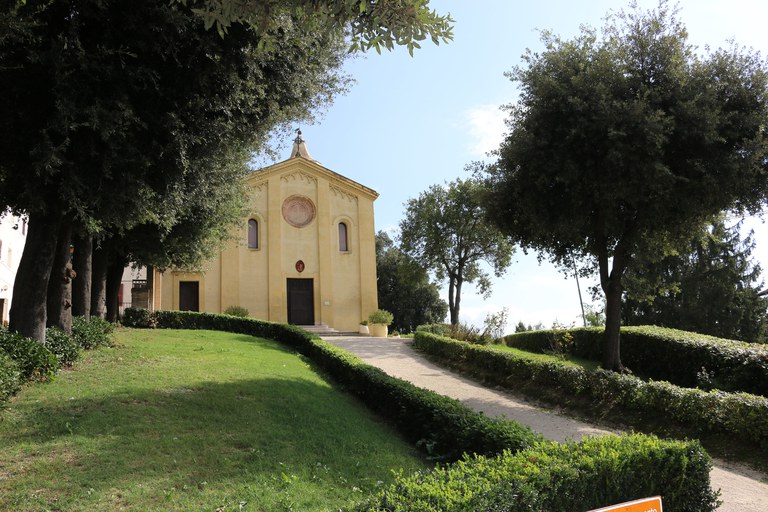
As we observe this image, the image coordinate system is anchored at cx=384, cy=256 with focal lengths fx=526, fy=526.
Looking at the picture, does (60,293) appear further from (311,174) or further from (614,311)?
(311,174)

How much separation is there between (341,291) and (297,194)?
23.4 feet

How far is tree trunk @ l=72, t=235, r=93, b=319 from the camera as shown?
1451 centimetres

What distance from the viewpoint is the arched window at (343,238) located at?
35.7 m

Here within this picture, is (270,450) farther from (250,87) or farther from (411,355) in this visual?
(411,355)

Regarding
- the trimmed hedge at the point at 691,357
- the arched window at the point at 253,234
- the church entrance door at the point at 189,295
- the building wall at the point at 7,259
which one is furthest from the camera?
the arched window at the point at 253,234

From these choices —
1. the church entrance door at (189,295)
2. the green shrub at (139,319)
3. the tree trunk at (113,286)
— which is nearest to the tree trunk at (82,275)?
the tree trunk at (113,286)

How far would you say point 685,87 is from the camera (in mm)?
12156

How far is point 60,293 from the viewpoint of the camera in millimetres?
12023

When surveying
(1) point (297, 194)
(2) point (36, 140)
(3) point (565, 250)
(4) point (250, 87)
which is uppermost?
(1) point (297, 194)

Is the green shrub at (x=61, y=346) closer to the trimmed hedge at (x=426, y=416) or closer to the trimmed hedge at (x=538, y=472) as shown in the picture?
the trimmed hedge at (x=426, y=416)

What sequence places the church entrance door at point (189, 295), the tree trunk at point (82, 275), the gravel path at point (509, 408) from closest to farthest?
the gravel path at point (509, 408)
the tree trunk at point (82, 275)
the church entrance door at point (189, 295)

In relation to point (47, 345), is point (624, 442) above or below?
below

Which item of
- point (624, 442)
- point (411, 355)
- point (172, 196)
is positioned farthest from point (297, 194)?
point (624, 442)

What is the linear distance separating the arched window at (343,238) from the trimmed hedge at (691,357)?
19.1 metres
